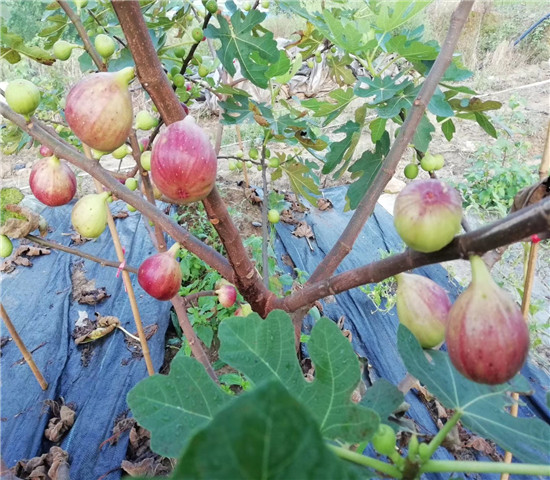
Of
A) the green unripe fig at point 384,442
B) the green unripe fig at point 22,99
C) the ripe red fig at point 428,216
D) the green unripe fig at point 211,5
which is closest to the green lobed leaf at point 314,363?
the green unripe fig at point 384,442

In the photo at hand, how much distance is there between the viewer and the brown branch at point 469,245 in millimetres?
315

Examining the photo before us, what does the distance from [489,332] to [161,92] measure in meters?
0.45

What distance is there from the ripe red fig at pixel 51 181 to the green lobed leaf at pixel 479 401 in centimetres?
62

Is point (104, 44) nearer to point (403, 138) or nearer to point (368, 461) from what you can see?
point (403, 138)

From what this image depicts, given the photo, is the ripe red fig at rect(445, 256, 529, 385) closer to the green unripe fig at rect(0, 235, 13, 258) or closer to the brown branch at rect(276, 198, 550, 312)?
the brown branch at rect(276, 198, 550, 312)

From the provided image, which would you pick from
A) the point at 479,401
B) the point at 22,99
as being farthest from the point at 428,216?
the point at 22,99

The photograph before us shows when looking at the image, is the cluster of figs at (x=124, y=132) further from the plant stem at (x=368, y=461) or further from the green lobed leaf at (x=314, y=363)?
the plant stem at (x=368, y=461)

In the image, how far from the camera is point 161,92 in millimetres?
509

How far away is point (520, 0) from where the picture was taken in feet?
26.6

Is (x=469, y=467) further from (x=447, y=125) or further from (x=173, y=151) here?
(x=447, y=125)

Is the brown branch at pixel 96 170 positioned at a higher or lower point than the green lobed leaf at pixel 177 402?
higher

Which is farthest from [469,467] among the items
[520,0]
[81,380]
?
[520,0]

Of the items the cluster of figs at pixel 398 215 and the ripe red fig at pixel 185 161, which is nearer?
the cluster of figs at pixel 398 215

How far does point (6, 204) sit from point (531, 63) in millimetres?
8978
